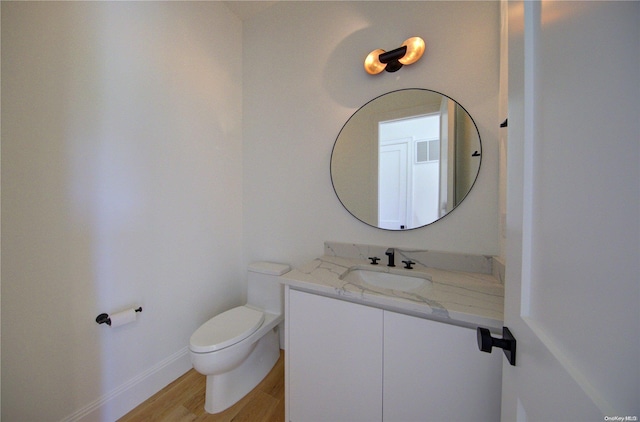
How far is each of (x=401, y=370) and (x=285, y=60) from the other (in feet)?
6.87

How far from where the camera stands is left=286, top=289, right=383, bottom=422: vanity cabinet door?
35.1 inches

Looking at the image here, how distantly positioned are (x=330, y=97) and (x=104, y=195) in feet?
4.84

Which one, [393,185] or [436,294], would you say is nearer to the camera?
[436,294]

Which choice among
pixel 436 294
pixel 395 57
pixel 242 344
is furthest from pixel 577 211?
pixel 242 344

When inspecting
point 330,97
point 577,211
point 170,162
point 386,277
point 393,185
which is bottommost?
point 386,277

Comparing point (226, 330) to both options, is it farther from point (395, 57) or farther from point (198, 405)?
point (395, 57)

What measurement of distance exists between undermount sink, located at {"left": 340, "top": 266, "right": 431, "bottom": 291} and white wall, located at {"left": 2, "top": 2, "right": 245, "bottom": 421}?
114 centimetres

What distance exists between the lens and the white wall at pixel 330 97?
1167mm

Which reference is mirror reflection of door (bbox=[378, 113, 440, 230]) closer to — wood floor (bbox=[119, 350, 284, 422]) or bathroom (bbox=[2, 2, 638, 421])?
bathroom (bbox=[2, 2, 638, 421])

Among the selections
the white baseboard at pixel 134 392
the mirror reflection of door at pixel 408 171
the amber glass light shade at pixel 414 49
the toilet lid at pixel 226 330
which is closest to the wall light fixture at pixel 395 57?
the amber glass light shade at pixel 414 49

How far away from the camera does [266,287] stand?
61.9 inches

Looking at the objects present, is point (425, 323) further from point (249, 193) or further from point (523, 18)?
point (249, 193)

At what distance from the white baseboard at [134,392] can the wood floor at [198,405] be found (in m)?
0.04

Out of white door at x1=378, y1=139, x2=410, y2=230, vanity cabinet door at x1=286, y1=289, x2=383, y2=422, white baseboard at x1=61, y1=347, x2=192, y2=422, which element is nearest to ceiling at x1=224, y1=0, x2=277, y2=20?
white door at x1=378, y1=139, x2=410, y2=230
